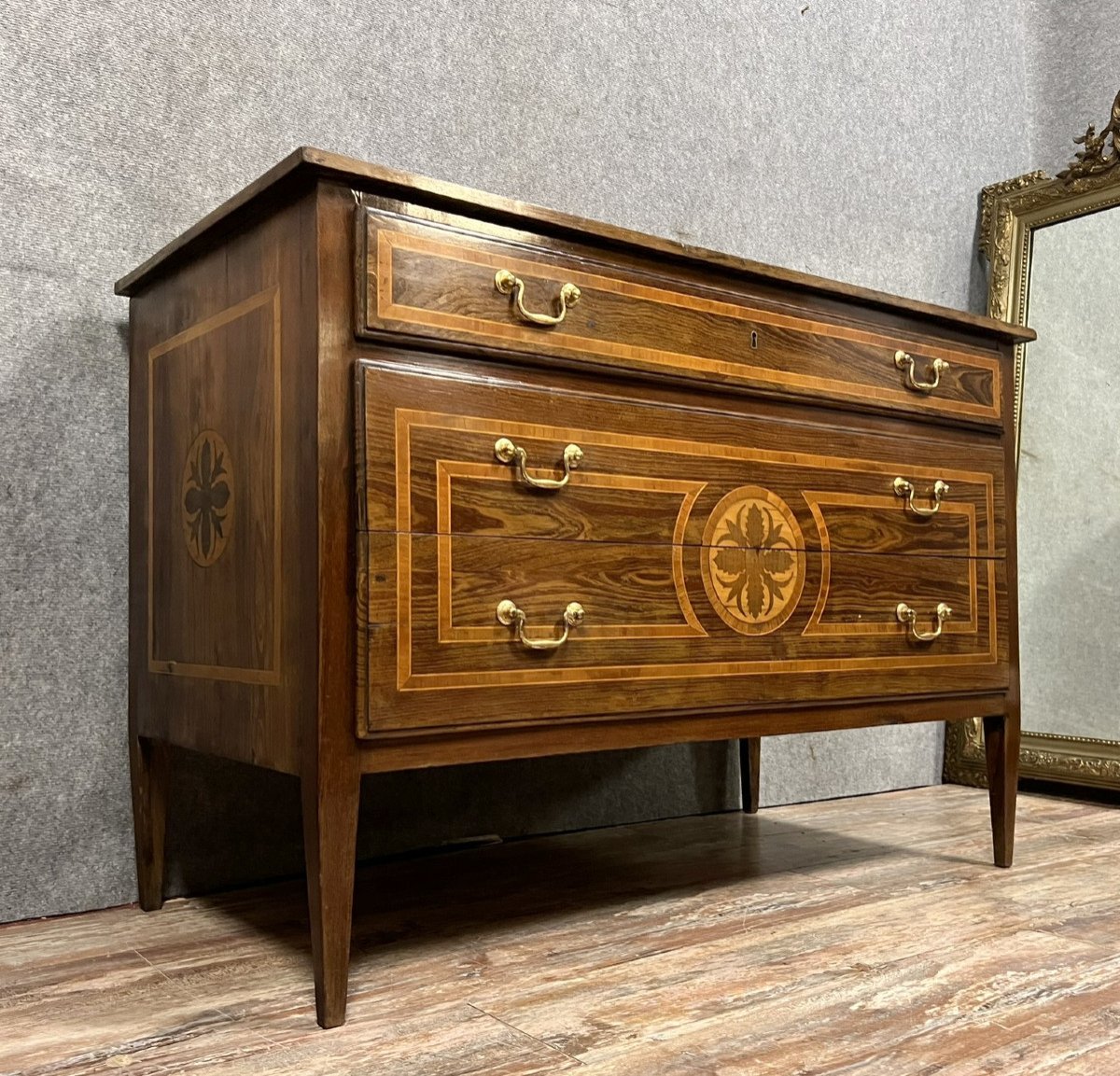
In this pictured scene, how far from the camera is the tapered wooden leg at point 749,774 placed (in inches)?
85.5

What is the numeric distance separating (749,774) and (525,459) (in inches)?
46.3

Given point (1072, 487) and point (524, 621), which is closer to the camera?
point (524, 621)

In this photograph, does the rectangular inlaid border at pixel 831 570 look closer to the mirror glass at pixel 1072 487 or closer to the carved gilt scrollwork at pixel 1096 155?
the mirror glass at pixel 1072 487

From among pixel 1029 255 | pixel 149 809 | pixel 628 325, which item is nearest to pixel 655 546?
pixel 628 325

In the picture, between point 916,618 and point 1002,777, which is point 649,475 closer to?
point 916,618

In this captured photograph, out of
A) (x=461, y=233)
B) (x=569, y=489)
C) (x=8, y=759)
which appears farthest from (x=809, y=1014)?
(x=8, y=759)

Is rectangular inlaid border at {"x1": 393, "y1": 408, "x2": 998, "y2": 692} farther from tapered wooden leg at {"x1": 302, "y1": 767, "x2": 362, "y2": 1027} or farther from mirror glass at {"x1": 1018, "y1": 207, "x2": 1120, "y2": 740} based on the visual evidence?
mirror glass at {"x1": 1018, "y1": 207, "x2": 1120, "y2": 740}

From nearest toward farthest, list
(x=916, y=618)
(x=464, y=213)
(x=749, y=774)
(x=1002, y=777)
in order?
(x=464, y=213), (x=916, y=618), (x=1002, y=777), (x=749, y=774)

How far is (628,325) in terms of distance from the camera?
133cm

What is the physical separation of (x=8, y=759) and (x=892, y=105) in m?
2.28

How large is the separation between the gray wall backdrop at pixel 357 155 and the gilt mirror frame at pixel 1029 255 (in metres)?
0.11

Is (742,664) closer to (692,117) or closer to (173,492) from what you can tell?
(173,492)

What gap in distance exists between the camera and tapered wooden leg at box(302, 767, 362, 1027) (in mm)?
1066

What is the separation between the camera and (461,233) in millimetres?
1198
